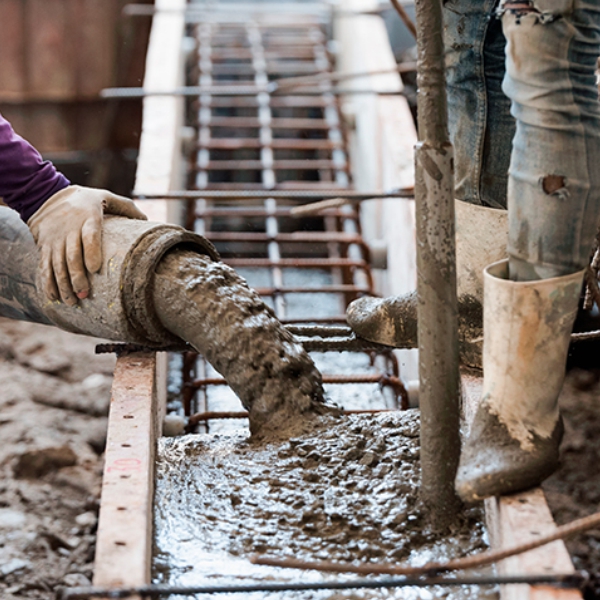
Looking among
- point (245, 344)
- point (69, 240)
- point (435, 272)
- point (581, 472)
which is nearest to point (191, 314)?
point (245, 344)

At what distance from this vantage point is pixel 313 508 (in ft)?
6.55

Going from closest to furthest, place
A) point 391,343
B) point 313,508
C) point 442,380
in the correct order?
point 442,380 < point 313,508 < point 391,343

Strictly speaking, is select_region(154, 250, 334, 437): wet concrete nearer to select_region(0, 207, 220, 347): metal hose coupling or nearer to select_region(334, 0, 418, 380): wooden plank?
select_region(0, 207, 220, 347): metal hose coupling

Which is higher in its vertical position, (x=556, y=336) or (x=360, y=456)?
(x=556, y=336)

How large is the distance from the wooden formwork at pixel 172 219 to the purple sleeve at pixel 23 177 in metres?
0.55

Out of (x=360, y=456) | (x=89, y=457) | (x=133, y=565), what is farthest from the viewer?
(x=89, y=457)

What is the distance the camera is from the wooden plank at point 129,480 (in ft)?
5.46

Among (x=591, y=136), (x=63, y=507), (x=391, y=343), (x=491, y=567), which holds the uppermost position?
(x=591, y=136)

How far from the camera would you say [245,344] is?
2371 mm

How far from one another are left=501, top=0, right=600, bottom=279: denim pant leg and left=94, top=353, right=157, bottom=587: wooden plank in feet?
3.15

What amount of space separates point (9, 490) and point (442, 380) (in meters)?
2.19

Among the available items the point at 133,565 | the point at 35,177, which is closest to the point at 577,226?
the point at 133,565

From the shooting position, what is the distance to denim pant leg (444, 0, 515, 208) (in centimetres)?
224

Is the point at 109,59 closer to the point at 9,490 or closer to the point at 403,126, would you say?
the point at 403,126
